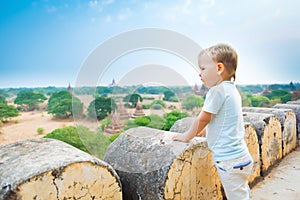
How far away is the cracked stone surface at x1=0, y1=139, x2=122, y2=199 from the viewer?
1168mm

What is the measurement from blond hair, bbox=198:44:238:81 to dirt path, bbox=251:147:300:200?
1.67 meters

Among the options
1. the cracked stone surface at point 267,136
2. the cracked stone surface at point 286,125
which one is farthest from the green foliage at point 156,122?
the cracked stone surface at point 286,125

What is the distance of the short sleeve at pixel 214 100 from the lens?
1729mm

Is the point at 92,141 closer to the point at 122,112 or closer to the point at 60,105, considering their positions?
the point at 122,112

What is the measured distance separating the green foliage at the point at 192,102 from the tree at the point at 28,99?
2489 mm

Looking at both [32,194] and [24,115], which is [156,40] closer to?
[32,194]

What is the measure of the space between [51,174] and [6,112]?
2851mm

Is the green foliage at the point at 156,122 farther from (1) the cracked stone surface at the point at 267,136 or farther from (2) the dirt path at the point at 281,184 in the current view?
(1) the cracked stone surface at the point at 267,136

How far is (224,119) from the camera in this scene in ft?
5.81

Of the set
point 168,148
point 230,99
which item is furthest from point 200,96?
point 168,148

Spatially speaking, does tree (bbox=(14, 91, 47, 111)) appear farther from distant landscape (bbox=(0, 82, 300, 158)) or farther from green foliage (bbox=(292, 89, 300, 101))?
green foliage (bbox=(292, 89, 300, 101))

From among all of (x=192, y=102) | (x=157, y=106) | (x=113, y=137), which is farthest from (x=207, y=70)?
(x=113, y=137)

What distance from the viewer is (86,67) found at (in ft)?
6.02

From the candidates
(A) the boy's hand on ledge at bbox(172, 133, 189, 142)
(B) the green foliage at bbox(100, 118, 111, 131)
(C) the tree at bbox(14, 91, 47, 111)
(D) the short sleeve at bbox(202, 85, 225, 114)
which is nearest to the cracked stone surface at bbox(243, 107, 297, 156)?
(A) the boy's hand on ledge at bbox(172, 133, 189, 142)
